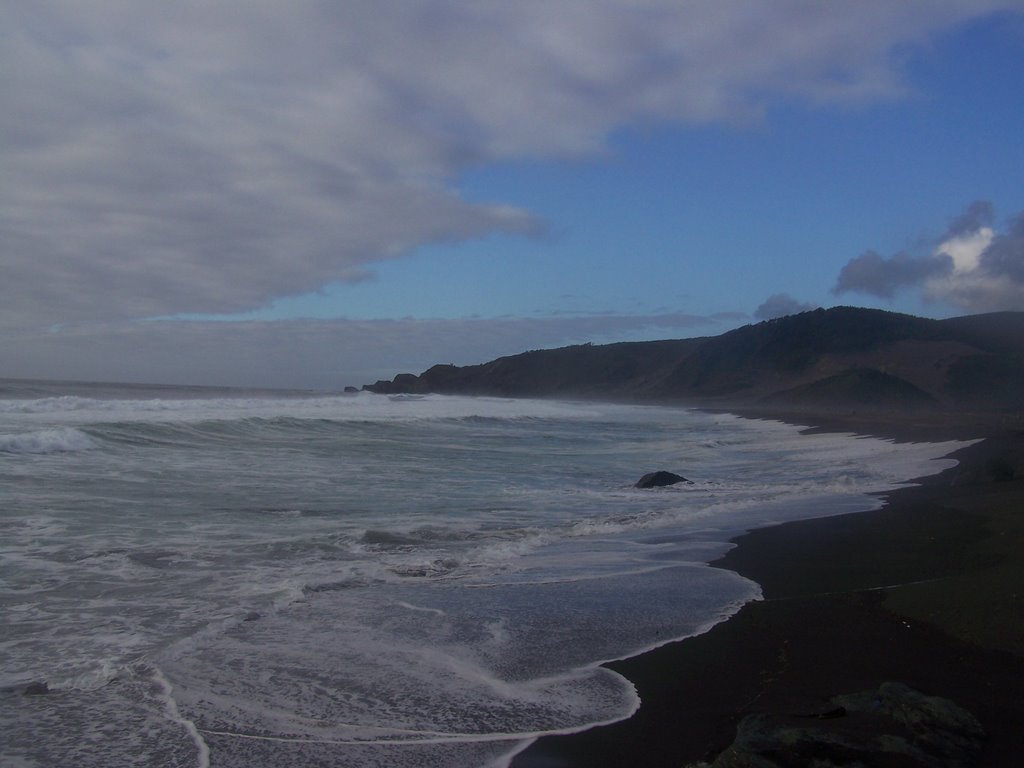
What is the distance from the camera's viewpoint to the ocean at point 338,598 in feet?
12.4

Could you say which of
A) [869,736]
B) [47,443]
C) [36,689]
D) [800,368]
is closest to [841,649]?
[869,736]

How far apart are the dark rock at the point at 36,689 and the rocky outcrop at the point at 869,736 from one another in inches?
133

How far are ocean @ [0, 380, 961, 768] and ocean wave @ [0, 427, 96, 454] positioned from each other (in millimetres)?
69

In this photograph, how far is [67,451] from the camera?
16094 millimetres

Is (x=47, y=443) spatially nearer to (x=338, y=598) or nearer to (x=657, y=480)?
(x=657, y=480)

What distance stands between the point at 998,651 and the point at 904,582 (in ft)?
6.33

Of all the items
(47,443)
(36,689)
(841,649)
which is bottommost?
(36,689)

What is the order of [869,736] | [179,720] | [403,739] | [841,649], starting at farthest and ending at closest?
[841,649], [179,720], [403,739], [869,736]

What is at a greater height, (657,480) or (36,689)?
(657,480)

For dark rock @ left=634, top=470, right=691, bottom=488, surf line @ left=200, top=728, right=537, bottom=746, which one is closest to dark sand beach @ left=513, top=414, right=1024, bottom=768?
surf line @ left=200, top=728, right=537, bottom=746

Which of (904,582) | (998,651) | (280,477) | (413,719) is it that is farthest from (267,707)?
(280,477)

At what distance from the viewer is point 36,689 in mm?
4242

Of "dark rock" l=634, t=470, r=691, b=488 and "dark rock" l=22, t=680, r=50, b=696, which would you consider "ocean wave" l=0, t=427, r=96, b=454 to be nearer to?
"dark rock" l=634, t=470, r=691, b=488

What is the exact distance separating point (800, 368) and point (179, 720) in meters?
79.5
